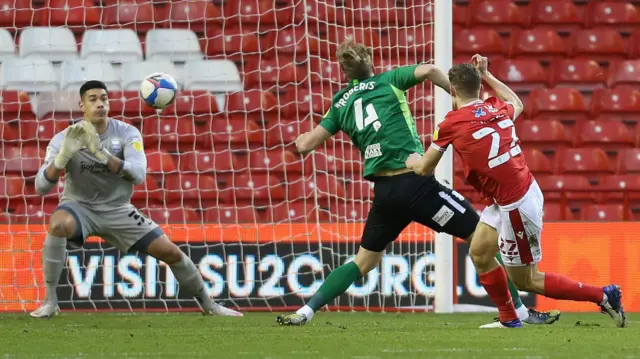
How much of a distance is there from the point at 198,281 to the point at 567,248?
3.45 metres

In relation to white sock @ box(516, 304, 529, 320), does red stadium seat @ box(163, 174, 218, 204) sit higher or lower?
higher

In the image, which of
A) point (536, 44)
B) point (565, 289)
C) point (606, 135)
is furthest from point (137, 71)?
point (565, 289)

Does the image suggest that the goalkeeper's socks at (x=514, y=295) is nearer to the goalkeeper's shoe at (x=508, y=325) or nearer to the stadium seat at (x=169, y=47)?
the goalkeeper's shoe at (x=508, y=325)

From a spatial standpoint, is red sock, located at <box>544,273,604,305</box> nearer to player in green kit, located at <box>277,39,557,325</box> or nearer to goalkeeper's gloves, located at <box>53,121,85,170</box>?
player in green kit, located at <box>277,39,557,325</box>

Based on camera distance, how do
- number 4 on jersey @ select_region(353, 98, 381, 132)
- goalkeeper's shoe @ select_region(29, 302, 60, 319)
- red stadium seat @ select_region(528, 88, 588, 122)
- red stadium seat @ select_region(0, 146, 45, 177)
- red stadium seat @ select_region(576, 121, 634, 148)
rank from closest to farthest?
1. number 4 on jersey @ select_region(353, 98, 381, 132)
2. goalkeeper's shoe @ select_region(29, 302, 60, 319)
3. red stadium seat @ select_region(0, 146, 45, 177)
4. red stadium seat @ select_region(576, 121, 634, 148)
5. red stadium seat @ select_region(528, 88, 588, 122)

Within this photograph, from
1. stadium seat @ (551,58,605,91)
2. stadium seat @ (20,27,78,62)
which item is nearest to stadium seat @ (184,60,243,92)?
stadium seat @ (20,27,78,62)

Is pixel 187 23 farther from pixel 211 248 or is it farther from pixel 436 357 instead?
pixel 436 357

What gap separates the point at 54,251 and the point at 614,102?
23.8 ft

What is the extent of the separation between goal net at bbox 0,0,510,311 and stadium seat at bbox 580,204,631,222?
207cm

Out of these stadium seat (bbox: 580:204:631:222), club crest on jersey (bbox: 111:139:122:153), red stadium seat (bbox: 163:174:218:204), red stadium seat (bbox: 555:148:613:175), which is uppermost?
club crest on jersey (bbox: 111:139:122:153)

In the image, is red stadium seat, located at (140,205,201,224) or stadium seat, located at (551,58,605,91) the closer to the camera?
red stadium seat, located at (140,205,201,224)

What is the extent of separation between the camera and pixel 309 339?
6.09m

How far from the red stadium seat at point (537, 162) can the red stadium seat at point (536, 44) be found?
1445 mm

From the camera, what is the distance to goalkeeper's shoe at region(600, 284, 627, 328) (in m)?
6.78
